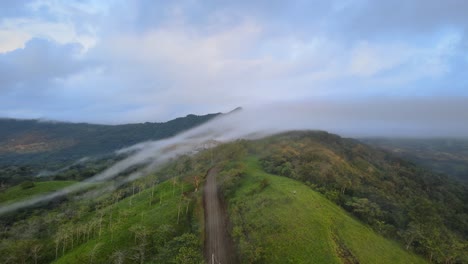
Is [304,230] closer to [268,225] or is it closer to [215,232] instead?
[268,225]

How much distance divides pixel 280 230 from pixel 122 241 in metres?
46.0

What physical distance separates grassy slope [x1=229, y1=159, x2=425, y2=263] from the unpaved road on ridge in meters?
4.37

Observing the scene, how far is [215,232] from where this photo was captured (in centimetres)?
8562

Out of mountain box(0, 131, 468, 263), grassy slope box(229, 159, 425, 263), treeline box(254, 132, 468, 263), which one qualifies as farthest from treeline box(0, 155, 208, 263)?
treeline box(254, 132, 468, 263)

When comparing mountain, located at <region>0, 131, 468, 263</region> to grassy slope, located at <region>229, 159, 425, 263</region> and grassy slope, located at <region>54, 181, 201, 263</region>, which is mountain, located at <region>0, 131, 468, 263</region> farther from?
grassy slope, located at <region>54, 181, 201, 263</region>

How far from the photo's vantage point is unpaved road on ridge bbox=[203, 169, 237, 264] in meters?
74.3

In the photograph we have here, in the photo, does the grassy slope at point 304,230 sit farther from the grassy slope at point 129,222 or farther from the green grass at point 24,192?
the green grass at point 24,192

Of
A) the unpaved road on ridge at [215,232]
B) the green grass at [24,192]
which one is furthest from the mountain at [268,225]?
the green grass at [24,192]

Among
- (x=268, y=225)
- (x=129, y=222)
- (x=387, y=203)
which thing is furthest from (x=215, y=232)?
(x=387, y=203)

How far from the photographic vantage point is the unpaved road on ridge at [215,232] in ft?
244

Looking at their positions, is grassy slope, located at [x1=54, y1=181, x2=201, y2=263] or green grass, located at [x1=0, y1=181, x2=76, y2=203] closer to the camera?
grassy slope, located at [x1=54, y1=181, x2=201, y2=263]

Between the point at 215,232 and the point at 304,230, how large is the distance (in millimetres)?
26490

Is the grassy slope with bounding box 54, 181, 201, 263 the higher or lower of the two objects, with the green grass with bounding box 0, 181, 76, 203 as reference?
higher

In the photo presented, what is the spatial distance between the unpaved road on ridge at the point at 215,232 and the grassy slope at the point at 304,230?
437cm
